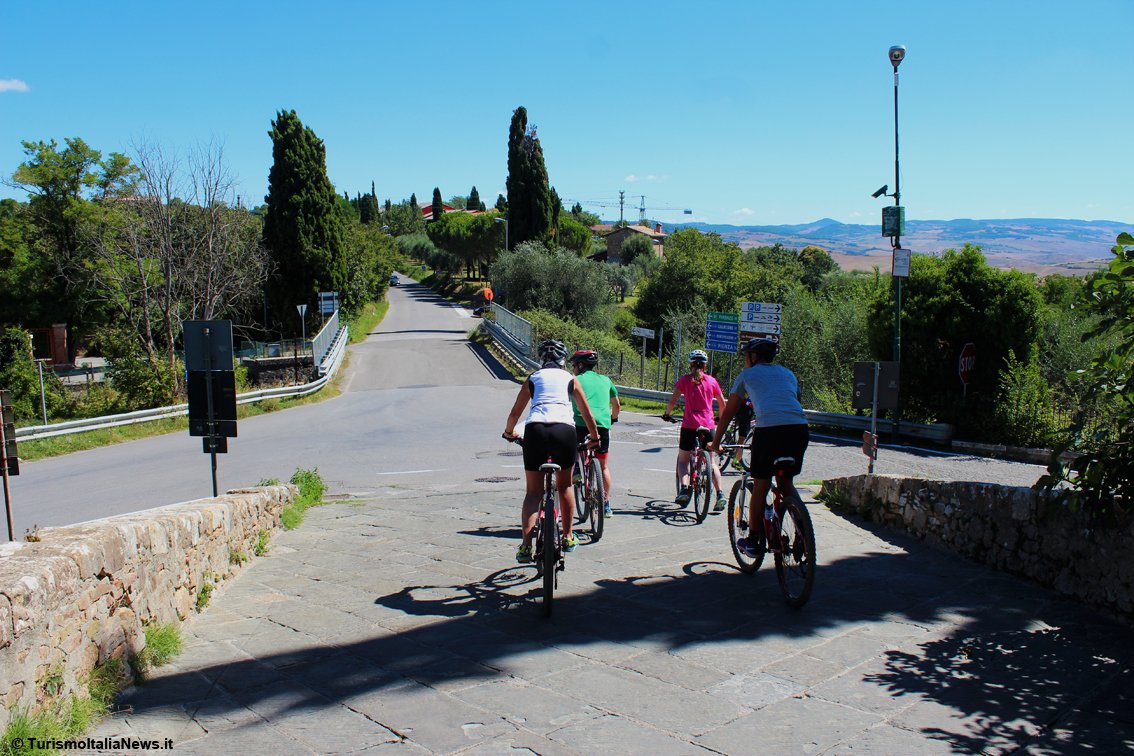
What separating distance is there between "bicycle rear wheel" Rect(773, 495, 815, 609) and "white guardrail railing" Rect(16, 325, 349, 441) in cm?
1857

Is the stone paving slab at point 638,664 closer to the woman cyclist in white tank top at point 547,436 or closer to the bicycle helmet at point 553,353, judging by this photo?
the woman cyclist in white tank top at point 547,436

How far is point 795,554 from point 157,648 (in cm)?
386

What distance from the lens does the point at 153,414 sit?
945 inches

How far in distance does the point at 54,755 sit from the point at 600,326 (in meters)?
47.8


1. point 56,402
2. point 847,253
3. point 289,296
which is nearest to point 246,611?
point 56,402

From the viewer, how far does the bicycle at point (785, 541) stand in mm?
5477

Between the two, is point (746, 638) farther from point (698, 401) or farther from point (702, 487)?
point (698, 401)

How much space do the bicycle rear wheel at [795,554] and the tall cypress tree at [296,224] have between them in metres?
43.9

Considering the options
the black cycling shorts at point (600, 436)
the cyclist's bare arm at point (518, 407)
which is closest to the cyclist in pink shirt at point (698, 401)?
the black cycling shorts at point (600, 436)

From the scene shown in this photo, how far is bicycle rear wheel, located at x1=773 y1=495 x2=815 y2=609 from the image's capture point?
17.8ft

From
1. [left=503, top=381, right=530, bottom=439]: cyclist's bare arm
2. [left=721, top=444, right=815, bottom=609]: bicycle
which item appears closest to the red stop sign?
[left=721, top=444, right=815, bottom=609]: bicycle

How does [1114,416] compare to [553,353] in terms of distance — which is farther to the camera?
[553,353]

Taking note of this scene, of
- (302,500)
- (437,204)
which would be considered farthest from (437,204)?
(302,500)

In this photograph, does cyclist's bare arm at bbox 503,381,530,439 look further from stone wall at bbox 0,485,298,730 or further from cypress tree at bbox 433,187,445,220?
cypress tree at bbox 433,187,445,220
